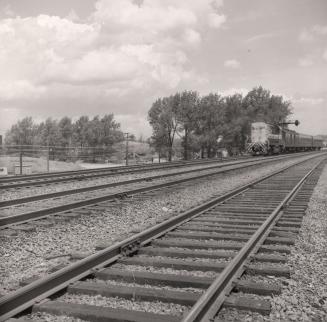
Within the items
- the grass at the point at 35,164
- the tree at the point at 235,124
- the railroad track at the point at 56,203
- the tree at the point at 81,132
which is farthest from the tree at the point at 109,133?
the railroad track at the point at 56,203

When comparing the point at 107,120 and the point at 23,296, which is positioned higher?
the point at 107,120

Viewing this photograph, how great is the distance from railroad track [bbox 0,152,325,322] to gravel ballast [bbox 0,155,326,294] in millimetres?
498

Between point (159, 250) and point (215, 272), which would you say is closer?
point (215, 272)

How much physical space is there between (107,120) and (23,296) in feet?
179

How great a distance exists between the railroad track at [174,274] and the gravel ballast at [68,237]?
498mm

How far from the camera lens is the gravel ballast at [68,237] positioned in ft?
16.6

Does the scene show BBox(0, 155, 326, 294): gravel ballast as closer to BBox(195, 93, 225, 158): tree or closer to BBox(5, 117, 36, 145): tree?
BBox(195, 93, 225, 158): tree

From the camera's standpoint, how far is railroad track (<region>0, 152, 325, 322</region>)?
12.1 feet

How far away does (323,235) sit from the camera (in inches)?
275

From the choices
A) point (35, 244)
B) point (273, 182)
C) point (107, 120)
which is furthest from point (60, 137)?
point (35, 244)

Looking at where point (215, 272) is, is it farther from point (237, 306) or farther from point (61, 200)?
point (61, 200)

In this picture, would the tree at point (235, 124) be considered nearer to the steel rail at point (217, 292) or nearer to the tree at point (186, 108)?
the tree at point (186, 108)

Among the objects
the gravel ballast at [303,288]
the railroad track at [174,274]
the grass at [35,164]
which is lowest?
the gravel ballast at [303,288]

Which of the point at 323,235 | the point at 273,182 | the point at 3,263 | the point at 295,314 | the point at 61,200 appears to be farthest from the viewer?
the point at 273,182
